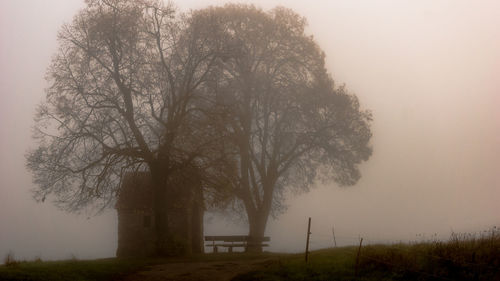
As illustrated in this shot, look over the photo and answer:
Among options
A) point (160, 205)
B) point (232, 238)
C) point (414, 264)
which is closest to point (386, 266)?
point (414, 264)

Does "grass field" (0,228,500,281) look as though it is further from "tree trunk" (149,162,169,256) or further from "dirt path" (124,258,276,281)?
"tree trunk" (149,162,169,256)

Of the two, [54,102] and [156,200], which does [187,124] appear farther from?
[54,102]

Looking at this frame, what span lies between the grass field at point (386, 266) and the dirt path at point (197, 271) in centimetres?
78

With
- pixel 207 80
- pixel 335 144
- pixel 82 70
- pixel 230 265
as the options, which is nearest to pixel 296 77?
pixel 335 144

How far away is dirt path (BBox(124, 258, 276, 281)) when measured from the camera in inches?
845

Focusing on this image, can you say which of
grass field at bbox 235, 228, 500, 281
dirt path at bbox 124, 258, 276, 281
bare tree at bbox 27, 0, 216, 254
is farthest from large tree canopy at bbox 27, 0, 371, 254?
grass field at bbox 235, 228, 500, 281

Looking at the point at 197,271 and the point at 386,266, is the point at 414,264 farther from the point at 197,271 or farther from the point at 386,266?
the point at 197,271

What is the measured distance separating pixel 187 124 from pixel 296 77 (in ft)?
37.1

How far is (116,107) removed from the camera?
31234mm

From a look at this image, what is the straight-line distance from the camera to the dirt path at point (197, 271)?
21.5m

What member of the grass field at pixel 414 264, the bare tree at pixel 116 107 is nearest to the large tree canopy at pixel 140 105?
the bare tree at pixel 116 107

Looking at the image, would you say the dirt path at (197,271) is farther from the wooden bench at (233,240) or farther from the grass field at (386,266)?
the wooden bench at (233,240)

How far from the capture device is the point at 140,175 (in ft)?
116

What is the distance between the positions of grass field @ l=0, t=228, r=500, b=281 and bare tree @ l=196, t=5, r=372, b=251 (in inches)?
564
